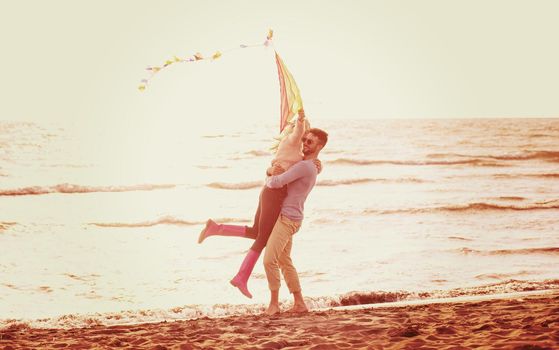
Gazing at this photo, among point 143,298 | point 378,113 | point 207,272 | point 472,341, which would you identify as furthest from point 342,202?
point 472,341

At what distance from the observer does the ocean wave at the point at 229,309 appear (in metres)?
5.75

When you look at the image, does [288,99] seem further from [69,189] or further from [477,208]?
[69,189]

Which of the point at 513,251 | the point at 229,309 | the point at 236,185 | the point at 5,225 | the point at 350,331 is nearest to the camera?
the point at 350,331

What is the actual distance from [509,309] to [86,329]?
2786 mm

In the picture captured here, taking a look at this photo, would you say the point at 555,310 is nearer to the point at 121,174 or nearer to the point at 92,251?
the point at 92,251

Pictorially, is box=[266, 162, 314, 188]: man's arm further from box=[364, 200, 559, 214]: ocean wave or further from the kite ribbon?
box=[364, 200, 559, 214]: ocean wave

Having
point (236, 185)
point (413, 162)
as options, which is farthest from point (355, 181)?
point (413, 162)

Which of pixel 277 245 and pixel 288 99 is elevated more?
pixel 288 99

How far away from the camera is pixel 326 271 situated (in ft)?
25.4

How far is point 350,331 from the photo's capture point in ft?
14.7

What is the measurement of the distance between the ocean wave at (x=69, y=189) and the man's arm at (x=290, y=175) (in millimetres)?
9618

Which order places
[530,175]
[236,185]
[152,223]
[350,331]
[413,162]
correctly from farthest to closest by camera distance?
[413,162]
[530,175]
[236,185]
[152,223]
[350,331]

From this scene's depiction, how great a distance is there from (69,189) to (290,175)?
399 inches

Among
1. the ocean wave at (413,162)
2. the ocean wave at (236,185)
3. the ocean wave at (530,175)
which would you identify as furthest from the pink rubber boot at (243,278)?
the ocean wave at (530,175)
